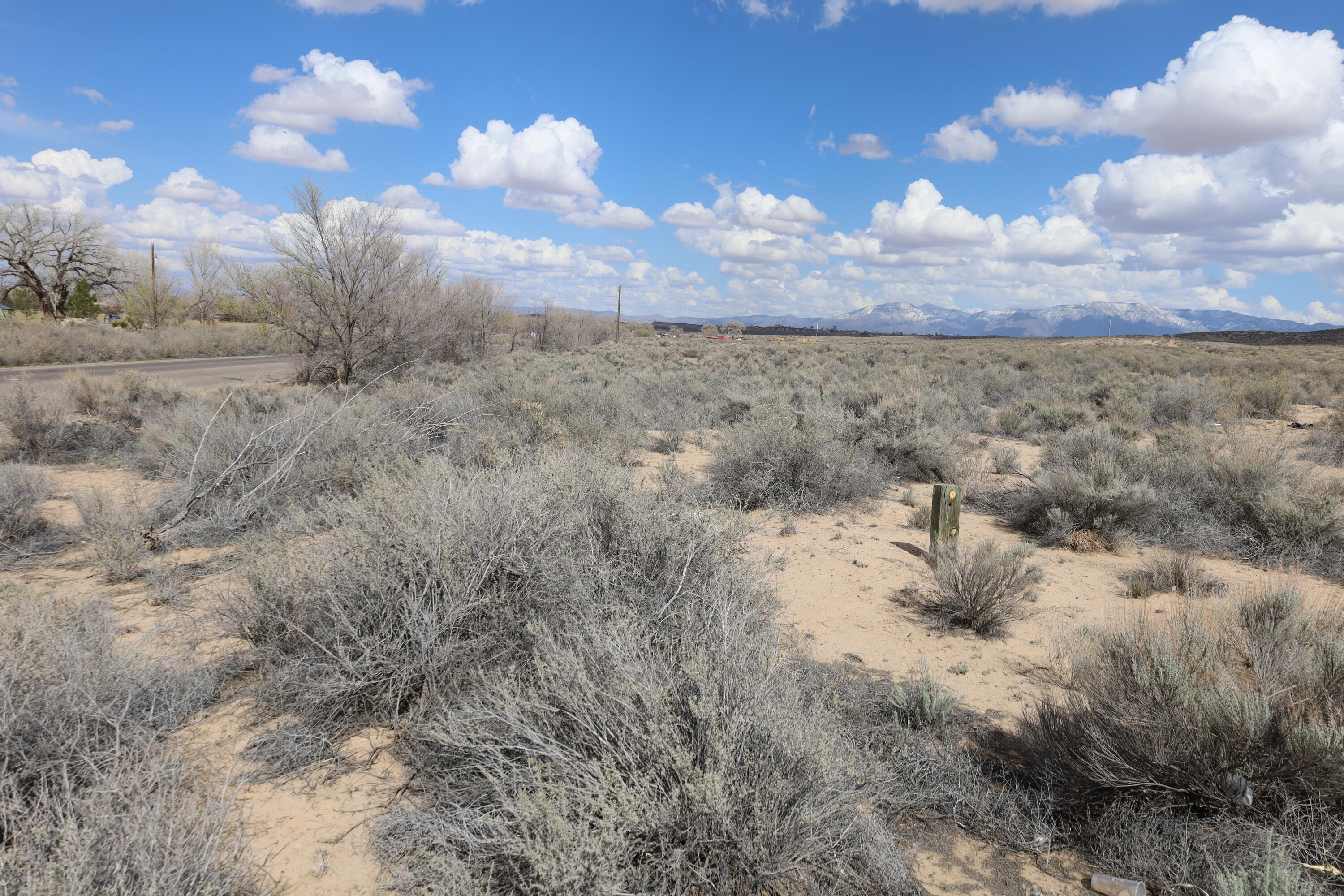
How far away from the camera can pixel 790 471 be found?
25.6 feet

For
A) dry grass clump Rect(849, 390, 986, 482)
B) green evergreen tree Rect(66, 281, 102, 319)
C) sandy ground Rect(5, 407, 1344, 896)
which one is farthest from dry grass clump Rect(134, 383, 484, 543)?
green evergreen tree Rect(66, 281, 102, 319)

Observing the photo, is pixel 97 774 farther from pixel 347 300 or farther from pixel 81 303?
pixel 81 303

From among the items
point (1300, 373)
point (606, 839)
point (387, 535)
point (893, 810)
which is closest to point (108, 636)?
point (387, 535)

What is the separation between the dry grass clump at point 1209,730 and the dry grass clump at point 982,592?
1482 mm

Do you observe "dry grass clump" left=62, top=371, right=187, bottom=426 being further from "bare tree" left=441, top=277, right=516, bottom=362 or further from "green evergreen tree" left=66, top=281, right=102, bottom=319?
"green evergreen tree" left=66, top=281, right=102, bottom=319

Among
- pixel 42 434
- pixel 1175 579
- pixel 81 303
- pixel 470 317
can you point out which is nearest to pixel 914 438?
pixel 1175 579

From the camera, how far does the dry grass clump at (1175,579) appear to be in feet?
16.6

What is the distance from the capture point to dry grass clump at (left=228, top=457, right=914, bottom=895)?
215cm

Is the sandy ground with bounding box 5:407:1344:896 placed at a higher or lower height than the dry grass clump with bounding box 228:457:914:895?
lower

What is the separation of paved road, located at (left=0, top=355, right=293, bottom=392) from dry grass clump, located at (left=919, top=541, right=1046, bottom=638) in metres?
16.9

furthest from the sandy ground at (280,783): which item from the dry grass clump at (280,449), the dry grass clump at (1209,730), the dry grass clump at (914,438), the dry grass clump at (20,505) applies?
the dry grass clump at (914,438)

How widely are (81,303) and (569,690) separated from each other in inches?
1939

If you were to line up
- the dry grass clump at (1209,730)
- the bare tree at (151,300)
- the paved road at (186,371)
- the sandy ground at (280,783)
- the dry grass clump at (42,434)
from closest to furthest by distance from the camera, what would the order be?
the dry grass clump at (1209,730) → the sandy ground at (280,783) → the dry grass clump at (42,434) → the paved road at (186,371) → the bare tree at (151,300)

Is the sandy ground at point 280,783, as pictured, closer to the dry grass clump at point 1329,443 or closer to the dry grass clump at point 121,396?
the dry grass clump at point 121,396
